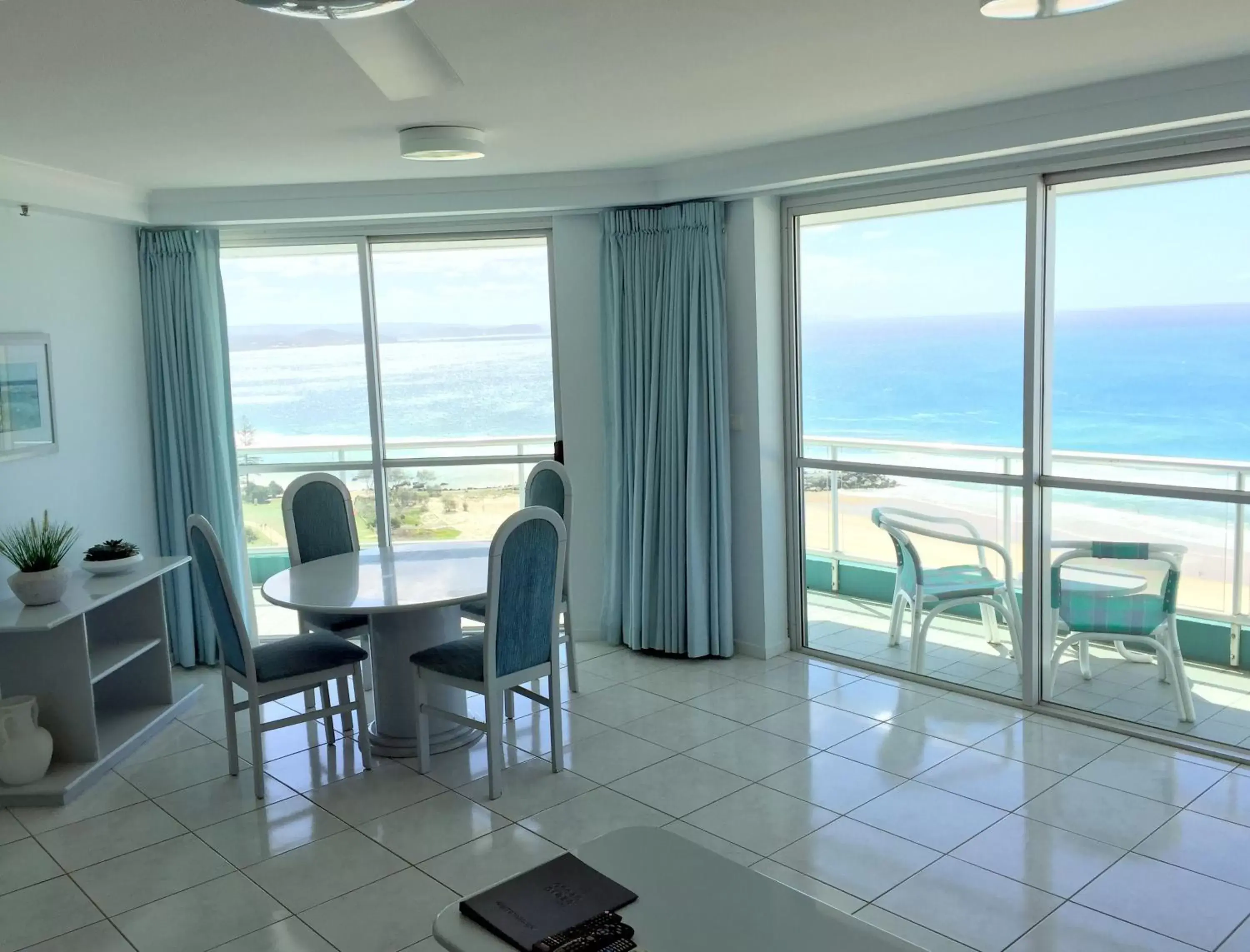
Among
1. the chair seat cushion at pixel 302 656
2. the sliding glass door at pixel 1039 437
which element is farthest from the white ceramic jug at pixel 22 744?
the sliding glass door at pixel 1039 437

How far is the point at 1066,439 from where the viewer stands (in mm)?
4441

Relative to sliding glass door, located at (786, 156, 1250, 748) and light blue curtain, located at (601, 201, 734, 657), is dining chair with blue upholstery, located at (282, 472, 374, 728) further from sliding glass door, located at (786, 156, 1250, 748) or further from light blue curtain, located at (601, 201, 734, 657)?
sliding glass door, located at (786, 156, 1250, 748)

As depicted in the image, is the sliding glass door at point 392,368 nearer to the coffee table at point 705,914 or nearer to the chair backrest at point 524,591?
the chair backrest at point 524,591

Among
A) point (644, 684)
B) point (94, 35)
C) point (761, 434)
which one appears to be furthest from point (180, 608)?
point (94, 35)

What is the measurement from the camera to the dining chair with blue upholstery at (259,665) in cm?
394

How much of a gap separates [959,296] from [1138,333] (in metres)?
0.81

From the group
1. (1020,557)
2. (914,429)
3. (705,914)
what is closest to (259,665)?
(705,914)

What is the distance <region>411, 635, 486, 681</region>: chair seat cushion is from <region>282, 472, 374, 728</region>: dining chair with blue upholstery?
2.39 ft

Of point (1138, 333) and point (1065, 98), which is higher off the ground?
point (1065, 98)

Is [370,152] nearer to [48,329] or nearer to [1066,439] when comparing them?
[48,329]

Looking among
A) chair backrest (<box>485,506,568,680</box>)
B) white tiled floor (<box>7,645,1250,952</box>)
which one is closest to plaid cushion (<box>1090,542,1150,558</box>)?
white tiled floor (<box>7,645,1250,952</box>)

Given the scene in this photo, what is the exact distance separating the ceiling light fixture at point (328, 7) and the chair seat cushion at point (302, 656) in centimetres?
257

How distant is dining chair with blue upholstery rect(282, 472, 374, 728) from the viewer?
4820mm

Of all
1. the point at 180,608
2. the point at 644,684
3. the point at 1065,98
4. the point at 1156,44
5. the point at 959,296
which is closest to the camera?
the point at 1156,44
